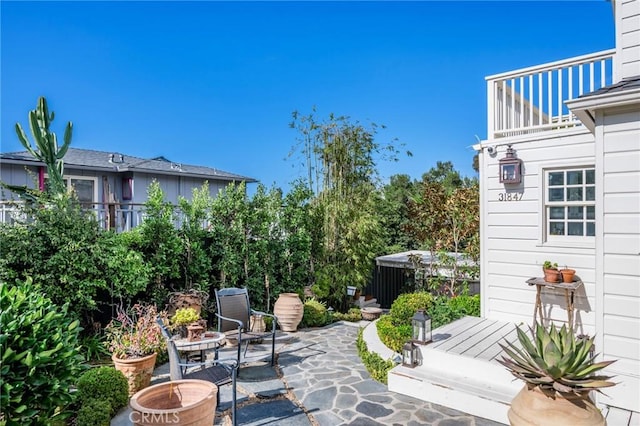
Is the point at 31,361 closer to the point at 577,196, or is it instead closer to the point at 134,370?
the point at 134,370

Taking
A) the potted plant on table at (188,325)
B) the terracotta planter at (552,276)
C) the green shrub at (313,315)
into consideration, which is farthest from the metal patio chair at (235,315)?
the terracotta planter at (552,276)

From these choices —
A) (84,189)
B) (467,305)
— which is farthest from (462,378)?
(84,189)

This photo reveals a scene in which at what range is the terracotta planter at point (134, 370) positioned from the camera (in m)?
4.17

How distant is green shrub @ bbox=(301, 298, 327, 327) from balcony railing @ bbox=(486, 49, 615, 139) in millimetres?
4733

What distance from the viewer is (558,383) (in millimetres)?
2686

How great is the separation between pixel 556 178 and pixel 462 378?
11.3 feet

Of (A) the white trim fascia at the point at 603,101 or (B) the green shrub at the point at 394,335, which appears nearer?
(A) the white trim fascia at the point at 603,101

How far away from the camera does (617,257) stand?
3629mm

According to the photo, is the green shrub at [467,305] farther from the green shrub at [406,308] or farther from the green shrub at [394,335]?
the green shrub at [394,335]

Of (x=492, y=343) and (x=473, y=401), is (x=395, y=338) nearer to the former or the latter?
(x=492, y=343)

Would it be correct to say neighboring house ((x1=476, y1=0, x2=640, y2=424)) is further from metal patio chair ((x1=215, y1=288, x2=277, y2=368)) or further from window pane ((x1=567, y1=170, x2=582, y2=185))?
metal patio chair ((x1=215, y1=288, x2=277, y2=368))

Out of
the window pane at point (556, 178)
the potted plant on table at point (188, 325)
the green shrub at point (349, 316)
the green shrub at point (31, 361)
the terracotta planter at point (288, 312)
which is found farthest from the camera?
the green shrub at point (349, 316)

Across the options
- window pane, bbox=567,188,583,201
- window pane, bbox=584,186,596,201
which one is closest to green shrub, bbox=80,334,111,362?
window pane, bbox=567,188,583,201

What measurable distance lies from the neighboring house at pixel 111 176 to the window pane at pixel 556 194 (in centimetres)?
663
